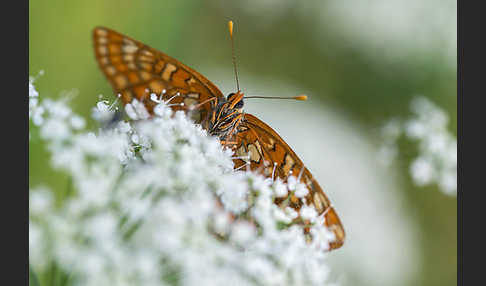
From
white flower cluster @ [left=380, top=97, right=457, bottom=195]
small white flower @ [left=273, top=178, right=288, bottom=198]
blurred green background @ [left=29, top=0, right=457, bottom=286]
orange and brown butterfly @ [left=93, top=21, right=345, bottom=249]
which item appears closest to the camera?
small white flower @ [left=273, top=178, right=288, bottom=198]

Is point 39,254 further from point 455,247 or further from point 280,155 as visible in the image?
point 455,247

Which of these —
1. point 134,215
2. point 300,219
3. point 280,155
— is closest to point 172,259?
point 134,215

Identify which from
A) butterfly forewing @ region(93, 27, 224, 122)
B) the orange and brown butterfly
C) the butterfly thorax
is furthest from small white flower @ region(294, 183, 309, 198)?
butterfly forewing @ region(93, 27, 224, 122)

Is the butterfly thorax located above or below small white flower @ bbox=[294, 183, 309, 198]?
above

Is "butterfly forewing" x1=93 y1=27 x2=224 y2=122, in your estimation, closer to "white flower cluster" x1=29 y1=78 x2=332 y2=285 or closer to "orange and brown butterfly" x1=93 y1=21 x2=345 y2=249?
"orange and brown butterfly" x1=93 y1=21 x2=345 y2=249

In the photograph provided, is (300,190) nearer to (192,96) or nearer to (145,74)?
(192,96)

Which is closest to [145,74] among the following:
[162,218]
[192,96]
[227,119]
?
[192,96]

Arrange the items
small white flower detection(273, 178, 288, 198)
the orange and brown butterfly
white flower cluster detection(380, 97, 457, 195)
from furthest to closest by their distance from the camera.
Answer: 1. white flower cluster detection(380, 97, 457, 195)
2. the orange and brown butterfly
3. small white flower detection(273, 178, 288, 198)
